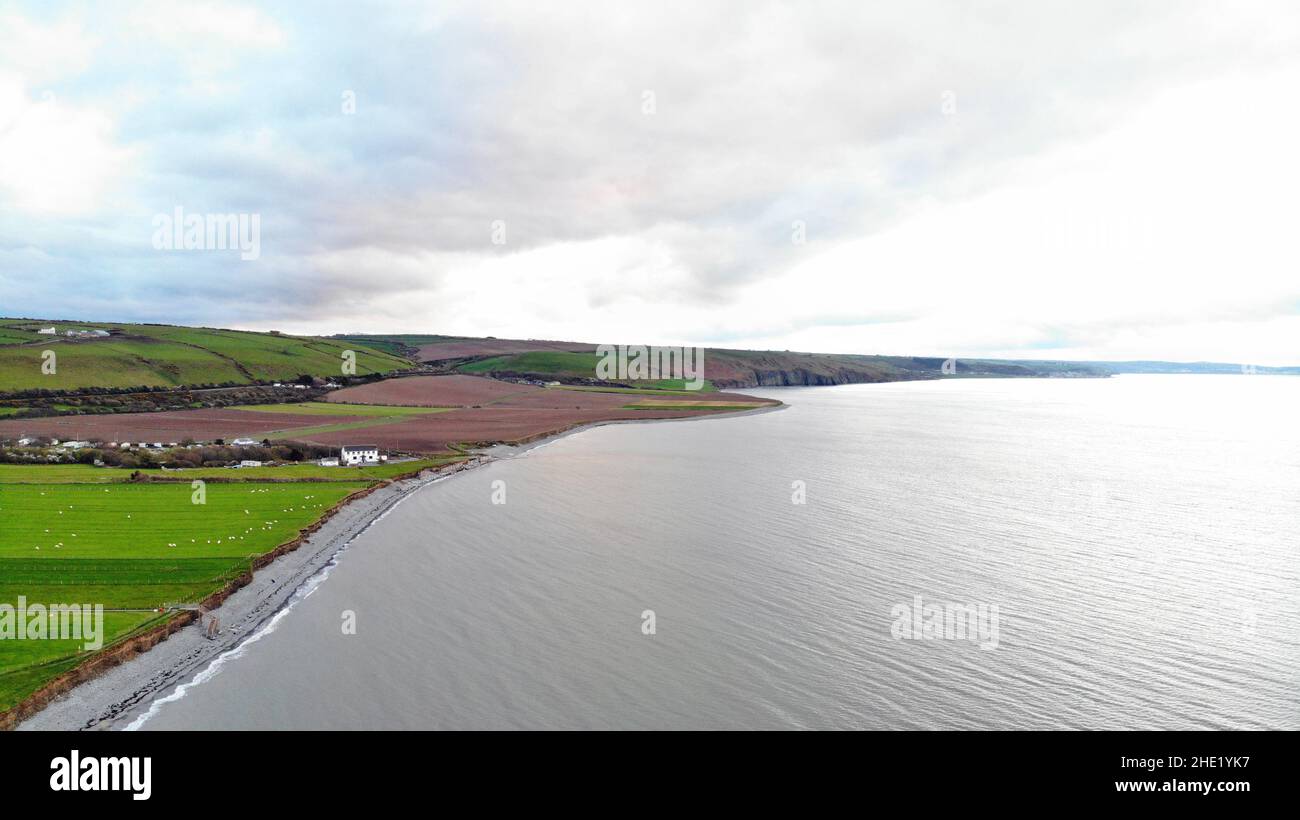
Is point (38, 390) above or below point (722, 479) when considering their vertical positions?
above

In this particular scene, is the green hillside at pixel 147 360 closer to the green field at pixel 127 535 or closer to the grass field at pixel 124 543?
the green field at pixel 127 535

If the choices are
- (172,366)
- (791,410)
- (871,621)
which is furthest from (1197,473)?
(172,366)

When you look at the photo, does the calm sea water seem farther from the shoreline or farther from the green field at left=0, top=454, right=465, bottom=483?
the green field at left=0, top=454, right=465, bottom=483

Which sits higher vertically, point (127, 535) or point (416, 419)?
point (416, 419)

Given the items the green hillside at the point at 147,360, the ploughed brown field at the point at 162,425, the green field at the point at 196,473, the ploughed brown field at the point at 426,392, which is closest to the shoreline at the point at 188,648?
the green field at the point at 196,473

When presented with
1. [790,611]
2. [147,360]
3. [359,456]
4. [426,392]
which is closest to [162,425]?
[359,456]

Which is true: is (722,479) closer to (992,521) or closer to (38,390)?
(992,521)

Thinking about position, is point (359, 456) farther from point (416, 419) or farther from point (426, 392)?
point (426, 392)
